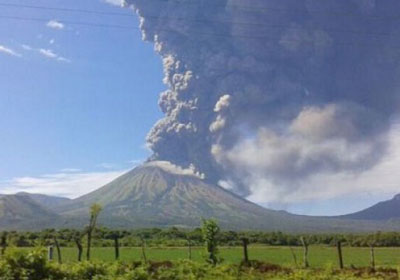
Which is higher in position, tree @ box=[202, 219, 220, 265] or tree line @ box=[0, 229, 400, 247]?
tree line @ box=[0, 229, 400, 247]

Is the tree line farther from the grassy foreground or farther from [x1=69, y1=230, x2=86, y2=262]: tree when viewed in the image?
the grassy foreground

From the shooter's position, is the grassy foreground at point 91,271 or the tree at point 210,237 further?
the tree at point 210,237

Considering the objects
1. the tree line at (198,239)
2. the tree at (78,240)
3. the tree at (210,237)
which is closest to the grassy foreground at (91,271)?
the tree at (210,237)

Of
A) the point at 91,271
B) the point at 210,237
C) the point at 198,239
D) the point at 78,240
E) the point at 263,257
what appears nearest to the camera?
the point at 91,271

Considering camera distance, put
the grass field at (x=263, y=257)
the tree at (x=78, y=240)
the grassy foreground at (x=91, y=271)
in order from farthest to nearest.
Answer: the grass field at (x=263, y=257) < the tree at (x=78, y=240) < the grassy foreground at (x=91, y=271)

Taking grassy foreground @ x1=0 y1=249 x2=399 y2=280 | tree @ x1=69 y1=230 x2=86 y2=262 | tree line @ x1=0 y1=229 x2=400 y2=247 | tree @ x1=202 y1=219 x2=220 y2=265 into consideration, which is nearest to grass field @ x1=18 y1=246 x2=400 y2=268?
tree @ x1=69 y1=230 x2=86 y2=262

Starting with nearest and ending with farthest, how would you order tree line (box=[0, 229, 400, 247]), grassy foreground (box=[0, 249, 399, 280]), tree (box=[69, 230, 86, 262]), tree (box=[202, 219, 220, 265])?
grassy foreground (box=[0, 249, 399, 280])
tree (box=[202, 219, 220, 265])
tree (box=[69, 230, 86, 262])
tree line (box=[0, 229, 400, 247])

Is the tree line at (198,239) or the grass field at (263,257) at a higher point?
the tree line at (198,239)

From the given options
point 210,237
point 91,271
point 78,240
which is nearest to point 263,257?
point 78,240

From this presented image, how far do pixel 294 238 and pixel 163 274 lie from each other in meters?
42.7

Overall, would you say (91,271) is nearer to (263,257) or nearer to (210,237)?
(210,237)

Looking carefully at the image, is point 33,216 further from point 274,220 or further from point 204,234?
point 204,234

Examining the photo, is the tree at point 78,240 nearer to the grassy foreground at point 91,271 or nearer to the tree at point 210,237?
the tree at point 210,237

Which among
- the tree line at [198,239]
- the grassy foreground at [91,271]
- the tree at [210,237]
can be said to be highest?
the tree line at [198,239]
